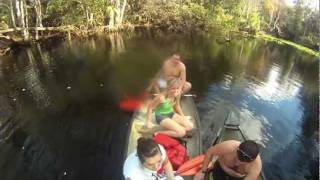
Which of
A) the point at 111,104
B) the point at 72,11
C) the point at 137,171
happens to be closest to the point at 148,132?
the point at 137,171

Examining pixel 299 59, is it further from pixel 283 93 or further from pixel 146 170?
pixel 146 170

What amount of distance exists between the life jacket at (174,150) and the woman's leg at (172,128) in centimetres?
19

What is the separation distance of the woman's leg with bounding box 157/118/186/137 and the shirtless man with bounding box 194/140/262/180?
1320mm

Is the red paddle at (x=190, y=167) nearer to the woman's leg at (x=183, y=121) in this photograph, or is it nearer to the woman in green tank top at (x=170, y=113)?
the woman in green tank top at (x=170, y=113)

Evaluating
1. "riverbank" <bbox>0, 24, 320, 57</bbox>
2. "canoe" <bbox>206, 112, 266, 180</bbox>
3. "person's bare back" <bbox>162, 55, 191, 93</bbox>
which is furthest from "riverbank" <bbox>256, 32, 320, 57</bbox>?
"canoe" <bbox>206, 112, 266, 180</bbox>

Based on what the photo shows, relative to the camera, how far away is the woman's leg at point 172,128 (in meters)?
6.45

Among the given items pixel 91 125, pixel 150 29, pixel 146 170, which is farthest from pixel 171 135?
pixel 150 29

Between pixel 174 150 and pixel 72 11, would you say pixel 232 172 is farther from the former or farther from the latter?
pixel 72 11

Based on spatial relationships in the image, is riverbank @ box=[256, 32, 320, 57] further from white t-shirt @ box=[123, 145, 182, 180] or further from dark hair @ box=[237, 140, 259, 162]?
white t-shirt @ box=[123, 145, 182, 180]

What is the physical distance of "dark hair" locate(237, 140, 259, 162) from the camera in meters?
4.18

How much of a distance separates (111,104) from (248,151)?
264 inches

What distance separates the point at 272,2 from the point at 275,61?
16.3ft

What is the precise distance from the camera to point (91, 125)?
350 inches

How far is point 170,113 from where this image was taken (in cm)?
682
